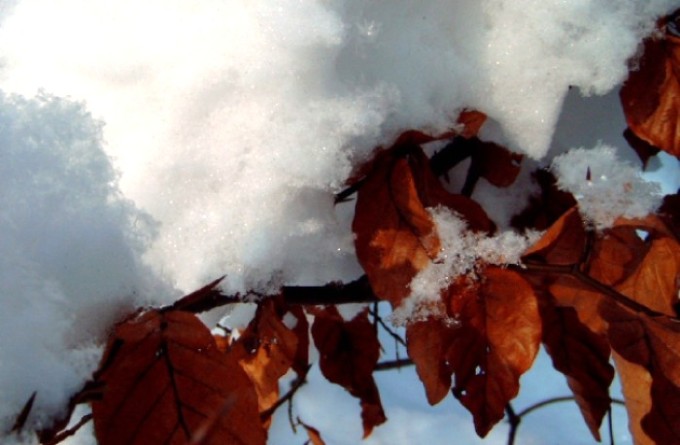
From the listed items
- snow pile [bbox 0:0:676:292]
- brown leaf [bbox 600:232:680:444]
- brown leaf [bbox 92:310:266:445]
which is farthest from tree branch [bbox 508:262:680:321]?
brown leaf [bbox 92:310:266:445]

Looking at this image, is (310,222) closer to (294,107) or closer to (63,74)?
(294,107)

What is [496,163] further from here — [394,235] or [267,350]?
[267,350]

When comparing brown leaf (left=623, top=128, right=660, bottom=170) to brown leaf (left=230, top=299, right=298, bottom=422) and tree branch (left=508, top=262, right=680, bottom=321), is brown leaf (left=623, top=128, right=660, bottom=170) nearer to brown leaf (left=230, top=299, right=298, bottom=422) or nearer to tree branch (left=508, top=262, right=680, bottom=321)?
tree branch (left=508, top=262, right=680, bottom=321)

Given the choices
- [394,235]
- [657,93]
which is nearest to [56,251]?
[394,235]

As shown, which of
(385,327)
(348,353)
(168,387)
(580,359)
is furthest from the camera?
(385,327)

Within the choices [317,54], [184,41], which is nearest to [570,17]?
[317,54]
